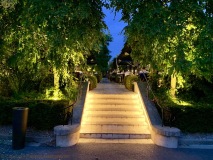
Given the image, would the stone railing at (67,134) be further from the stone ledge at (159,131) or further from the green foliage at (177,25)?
the green foliage at (177,25)

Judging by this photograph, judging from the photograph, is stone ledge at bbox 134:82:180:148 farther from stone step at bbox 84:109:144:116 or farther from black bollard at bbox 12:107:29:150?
black bollard at bbox 12:107:29:150

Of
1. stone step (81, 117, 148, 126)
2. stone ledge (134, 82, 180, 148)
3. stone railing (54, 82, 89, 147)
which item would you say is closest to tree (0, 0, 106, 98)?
stone step (81, 117, 148, 126)

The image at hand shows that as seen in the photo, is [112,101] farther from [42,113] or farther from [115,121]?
[42,113]

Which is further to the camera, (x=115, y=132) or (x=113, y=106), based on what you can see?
(x=113, y=106)

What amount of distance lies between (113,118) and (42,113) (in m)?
2.55

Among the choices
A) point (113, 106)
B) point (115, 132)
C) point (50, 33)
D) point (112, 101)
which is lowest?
point (115, 132)

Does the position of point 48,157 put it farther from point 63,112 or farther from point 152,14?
point 152,14

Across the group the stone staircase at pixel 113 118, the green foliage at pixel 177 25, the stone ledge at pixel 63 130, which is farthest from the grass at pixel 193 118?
the stone ledge at pixel 63 130

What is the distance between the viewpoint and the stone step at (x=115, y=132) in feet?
26.4

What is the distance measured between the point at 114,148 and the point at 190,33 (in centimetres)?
375

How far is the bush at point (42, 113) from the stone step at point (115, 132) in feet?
2.90

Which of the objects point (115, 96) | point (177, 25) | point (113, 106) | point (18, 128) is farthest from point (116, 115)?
point (177, 25)

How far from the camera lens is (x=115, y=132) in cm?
821

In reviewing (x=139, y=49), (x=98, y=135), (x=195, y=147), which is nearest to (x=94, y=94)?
(x=139, y=49)
